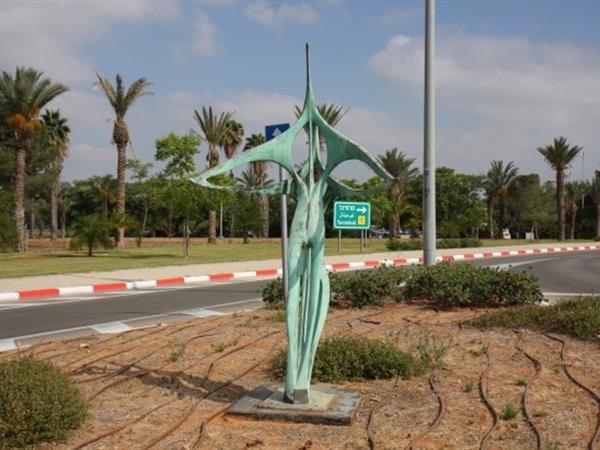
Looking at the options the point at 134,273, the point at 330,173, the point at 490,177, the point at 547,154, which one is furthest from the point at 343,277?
the point at 490,177

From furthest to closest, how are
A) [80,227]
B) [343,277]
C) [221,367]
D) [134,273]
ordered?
[80,227], [134,273], [343,277], [221,367]

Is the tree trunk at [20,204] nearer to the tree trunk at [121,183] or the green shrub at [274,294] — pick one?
the tree trunk at [121,183]

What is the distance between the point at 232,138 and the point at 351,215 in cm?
3260

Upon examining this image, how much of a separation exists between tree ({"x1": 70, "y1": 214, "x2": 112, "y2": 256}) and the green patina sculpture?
2205 cm

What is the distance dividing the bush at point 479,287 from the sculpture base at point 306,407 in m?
4.60

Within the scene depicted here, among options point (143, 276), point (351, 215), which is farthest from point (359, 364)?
point (351, 215)

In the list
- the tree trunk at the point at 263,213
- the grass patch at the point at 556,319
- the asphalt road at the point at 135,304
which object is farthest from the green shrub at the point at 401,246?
the grass patch at the point at 556,319

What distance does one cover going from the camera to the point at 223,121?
39625 mm

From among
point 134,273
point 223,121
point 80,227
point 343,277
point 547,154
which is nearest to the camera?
point 343,277

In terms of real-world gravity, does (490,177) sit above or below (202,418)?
above

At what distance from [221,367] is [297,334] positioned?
1.64 m

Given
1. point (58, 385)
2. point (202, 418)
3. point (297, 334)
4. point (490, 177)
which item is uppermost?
point (490, 177)

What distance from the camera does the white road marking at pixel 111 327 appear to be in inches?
353

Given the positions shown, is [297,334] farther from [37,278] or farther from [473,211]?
[473,211]
